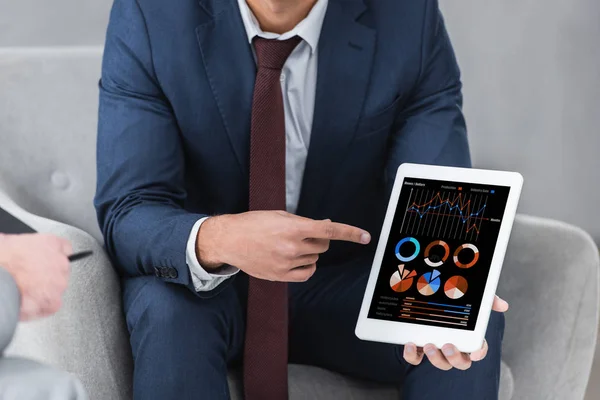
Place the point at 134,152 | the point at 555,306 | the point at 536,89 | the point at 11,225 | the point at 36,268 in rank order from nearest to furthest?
the point at 36,268, the point at 11,225, the point at 134,152, the point at 555,306, the point at 536,89

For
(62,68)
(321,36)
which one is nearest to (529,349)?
(321,36)

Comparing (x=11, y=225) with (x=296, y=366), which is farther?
(x=296, y=366)

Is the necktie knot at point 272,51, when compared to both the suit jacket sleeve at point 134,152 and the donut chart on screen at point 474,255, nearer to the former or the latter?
the suit jacket sleeve at point 134,152

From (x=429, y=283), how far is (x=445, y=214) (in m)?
0.07

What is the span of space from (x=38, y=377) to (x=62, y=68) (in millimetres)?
581

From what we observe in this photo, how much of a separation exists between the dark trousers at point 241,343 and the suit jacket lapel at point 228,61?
183 mm

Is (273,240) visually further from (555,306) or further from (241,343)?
(555,306)

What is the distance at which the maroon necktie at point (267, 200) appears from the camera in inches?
37.0

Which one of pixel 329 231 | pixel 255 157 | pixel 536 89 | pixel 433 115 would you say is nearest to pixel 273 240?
pixel 329 231

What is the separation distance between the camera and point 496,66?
1311mm

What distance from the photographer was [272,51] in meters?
0.94

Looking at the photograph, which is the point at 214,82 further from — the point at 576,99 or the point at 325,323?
the point at 576,99

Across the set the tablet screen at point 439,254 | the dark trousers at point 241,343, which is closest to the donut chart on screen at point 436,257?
the tablet screen at point 439,254

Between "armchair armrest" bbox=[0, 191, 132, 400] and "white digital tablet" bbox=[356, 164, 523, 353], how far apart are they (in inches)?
9.2
